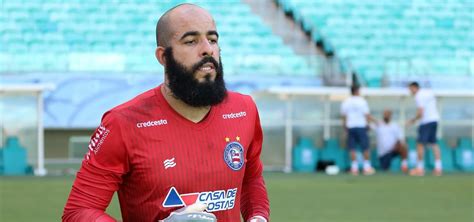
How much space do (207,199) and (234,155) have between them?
0.24 meters

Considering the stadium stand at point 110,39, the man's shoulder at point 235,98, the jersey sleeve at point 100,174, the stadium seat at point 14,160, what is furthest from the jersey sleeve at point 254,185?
the stadium stand at point 110,39

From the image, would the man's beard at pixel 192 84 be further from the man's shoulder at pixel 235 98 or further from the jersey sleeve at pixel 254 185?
the jersey sleeve at pixel 254 185

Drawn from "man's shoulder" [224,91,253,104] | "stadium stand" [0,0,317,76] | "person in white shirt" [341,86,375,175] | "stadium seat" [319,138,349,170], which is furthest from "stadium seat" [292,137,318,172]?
"man's shoulder" [224,91,253,104]

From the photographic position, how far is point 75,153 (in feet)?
71.7

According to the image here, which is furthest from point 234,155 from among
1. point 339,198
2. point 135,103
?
point 339,198

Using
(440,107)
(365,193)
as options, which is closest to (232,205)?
(365,193)

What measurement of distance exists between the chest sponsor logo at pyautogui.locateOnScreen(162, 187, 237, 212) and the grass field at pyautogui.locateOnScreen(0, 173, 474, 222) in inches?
250

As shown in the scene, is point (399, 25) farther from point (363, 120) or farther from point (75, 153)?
point (75, 153)

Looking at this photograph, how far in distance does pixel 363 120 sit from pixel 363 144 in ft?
1.73

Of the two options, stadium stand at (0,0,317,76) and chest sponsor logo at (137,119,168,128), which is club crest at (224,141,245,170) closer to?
chest sponsor logo at (137,119,168,128)

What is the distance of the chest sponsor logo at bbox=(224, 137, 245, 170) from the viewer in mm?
3961

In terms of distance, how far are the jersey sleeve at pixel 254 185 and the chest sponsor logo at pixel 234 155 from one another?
20 cm

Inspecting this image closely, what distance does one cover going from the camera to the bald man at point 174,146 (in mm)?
3740

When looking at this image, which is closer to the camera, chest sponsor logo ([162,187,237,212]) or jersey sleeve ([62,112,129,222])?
jersey sleeve ([62,112,129,222])
